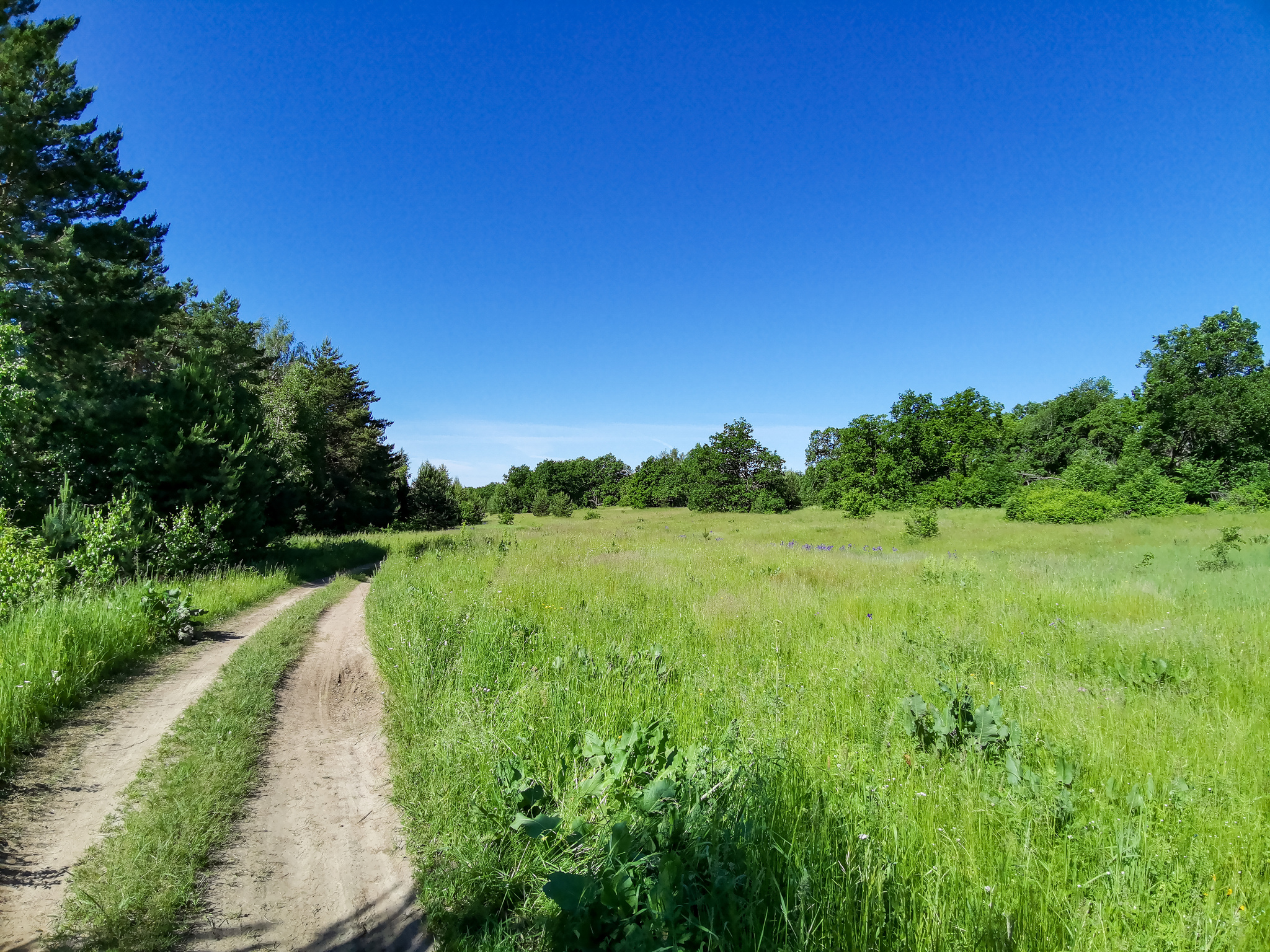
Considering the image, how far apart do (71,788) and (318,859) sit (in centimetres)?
229

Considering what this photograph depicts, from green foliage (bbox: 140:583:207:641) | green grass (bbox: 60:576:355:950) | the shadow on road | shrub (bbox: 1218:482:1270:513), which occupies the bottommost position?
the shadow on road

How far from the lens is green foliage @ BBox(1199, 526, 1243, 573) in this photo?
12.5 meters

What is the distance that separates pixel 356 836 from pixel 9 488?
52.8 ft

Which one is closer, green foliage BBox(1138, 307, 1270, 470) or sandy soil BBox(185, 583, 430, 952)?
sandy soil BBox(185, 583, 430, 952)

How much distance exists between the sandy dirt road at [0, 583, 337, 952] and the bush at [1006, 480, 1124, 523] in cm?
4047

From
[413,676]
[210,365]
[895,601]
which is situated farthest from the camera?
[210,365]

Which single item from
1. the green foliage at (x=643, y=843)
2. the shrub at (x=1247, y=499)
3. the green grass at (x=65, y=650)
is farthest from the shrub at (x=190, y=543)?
the shrub at (x=1247, y=499)

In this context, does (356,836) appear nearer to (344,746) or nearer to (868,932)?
(344,746)

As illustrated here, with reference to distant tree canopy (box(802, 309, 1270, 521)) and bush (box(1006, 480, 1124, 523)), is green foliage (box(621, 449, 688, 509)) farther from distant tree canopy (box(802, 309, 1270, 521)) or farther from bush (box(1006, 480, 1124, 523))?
bush (box(1006, 480, 1124, 523))

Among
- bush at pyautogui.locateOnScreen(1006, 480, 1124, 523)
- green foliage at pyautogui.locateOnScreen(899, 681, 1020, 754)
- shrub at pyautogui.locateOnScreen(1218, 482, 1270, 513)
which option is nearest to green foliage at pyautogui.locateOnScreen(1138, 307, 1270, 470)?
shrub at pyautogui.locateOnScreen(1218, 482, 1270, 513)

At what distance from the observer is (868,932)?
2242 mm

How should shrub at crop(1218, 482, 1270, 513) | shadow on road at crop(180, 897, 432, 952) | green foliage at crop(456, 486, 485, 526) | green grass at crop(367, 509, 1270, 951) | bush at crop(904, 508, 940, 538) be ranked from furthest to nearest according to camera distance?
green foliage at crop(456, 486, 485, 526)
shrub at crop(1218, 482, 1270, 513)
bush at crop(904, 508, 940, 538)
shadow on road at crop(180, 897, 432, 952)
green grass at crop(367, 509, 1270, 951)

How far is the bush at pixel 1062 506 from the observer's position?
32.2 meters

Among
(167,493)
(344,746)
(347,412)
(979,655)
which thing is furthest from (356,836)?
(347,412)
